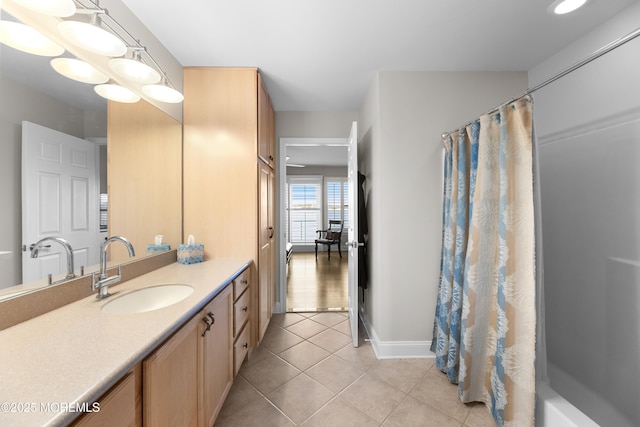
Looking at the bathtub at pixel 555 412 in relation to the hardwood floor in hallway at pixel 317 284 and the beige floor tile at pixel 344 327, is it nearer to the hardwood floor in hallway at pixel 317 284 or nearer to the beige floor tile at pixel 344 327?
the beige floor tile at pixel 344 327

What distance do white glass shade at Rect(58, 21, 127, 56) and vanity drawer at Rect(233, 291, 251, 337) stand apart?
1506 millimetres

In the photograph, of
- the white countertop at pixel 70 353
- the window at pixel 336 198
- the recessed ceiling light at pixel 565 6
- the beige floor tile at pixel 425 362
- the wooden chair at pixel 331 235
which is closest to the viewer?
the white countertop at pixel 70 353

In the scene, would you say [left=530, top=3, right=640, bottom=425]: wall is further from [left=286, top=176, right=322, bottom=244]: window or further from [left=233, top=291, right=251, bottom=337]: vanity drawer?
[left=286, top=176, right=322, bottom=244]: window

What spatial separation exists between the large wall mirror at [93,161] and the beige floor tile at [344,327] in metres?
1.75

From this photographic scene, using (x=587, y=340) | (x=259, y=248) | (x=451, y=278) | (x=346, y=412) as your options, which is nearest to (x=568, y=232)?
(x=587, y=340)

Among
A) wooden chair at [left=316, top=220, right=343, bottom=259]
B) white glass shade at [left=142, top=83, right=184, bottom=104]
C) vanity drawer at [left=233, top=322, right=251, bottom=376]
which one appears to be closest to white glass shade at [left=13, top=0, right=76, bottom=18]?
white glass shade at [left=142, top=83, right=184, bottom=104]

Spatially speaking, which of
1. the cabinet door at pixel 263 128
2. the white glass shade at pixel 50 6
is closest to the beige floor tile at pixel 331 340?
the cabinet door at pixel 263 128

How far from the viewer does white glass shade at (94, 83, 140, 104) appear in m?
1.29

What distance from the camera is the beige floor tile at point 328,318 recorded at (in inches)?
107

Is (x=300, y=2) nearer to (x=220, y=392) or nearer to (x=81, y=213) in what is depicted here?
(x=81, y=213)

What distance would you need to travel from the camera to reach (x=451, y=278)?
1.87 meters

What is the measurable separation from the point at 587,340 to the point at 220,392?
2400 mm

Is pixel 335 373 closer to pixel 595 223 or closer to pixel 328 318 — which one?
pixel 328 318

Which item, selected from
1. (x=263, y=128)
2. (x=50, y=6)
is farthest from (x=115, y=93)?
(x=263, y=128)
